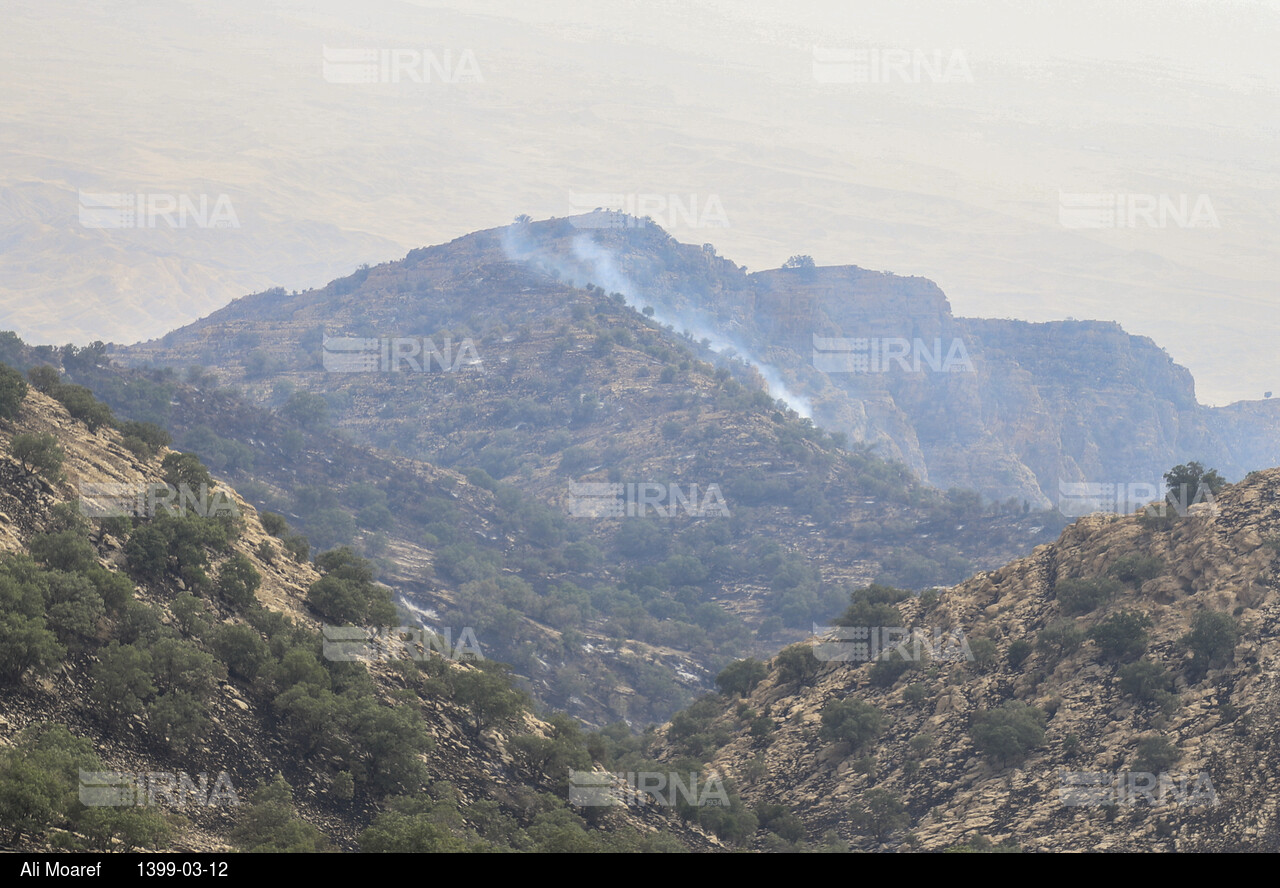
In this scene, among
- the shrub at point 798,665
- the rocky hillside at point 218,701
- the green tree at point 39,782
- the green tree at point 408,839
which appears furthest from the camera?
the shrub at point 798,665

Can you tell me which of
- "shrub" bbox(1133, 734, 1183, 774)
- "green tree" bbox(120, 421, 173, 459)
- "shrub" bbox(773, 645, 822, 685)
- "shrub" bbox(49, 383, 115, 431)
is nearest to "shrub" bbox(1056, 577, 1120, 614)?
"shrub" bbox(1133, 734, 1183, 774)

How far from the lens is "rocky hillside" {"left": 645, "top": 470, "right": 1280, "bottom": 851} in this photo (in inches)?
1496

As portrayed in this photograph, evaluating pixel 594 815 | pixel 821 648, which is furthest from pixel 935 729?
pixel 594 815

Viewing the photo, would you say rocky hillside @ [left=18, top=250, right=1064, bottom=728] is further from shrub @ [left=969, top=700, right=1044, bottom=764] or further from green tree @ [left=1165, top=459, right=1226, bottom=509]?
shrub @ [left=969, top=700, right=1044, bottom=764]

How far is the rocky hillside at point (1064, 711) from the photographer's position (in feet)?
125

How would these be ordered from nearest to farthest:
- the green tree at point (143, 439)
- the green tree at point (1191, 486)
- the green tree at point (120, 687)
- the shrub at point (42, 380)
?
the green tree at point (120, 687) → the green tree at point (143, 439) → the shrub at point (42, 380) → the green tree at point (1191, 486)

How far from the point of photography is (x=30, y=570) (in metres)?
34.1

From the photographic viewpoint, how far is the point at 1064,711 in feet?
152

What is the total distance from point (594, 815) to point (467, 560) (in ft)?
307

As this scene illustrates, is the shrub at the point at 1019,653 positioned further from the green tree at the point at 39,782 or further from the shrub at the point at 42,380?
the shrub at the point at 42,380

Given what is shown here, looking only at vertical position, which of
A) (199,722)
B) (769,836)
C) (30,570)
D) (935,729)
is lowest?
(769,836)

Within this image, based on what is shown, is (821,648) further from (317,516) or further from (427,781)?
(317,516)

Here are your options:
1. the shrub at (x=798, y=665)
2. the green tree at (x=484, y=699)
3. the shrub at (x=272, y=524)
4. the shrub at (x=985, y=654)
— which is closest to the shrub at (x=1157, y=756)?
the shrub at (x=985, y=654)

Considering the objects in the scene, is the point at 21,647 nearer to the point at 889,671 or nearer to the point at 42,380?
the point at 42,380
